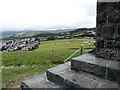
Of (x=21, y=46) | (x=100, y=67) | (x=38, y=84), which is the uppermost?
(x=100, y=67)

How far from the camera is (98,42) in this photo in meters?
3.23

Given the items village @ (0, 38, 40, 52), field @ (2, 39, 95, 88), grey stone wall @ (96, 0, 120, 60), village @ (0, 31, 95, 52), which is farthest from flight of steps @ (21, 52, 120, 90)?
village @ (0, 38, 40, 52)

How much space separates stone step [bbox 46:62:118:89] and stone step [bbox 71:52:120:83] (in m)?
0.09

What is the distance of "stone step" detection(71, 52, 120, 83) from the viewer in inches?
98.3

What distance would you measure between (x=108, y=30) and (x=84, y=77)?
3.54 ft

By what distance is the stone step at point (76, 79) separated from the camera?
2.46 metres

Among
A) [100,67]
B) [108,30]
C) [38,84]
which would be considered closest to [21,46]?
[38,84]

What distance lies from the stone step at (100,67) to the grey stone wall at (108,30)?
0.19m

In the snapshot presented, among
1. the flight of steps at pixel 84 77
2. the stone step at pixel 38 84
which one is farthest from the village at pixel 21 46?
the flight of steps at pixel 84 77

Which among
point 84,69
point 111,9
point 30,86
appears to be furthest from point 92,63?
point 30,86

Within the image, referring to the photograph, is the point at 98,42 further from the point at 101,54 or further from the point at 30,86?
the point at 30,86

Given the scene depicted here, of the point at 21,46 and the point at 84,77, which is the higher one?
the point at 84,77

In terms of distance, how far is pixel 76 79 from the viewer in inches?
107

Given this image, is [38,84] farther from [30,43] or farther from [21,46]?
[30,43]
